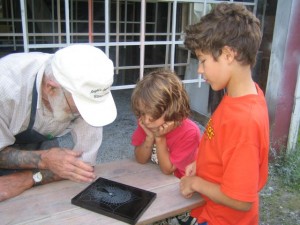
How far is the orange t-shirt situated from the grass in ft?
4.90

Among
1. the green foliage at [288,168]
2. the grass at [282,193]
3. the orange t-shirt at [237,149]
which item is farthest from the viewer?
the green foliage at [288,168]

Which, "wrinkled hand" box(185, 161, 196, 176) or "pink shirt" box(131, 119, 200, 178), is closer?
"wrinkled hand" box(185, 161, 196, 176)

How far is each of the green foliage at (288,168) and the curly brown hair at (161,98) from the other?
2039mm

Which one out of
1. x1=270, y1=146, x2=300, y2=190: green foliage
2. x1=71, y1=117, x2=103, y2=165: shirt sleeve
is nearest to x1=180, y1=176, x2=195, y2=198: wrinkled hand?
x1=71, y1=117, x2=103, y2=165: shirt sleeve

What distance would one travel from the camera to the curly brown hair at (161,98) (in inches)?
63.4

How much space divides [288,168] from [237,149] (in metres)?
2.40

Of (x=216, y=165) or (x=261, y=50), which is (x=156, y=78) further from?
(x=261, y=50)

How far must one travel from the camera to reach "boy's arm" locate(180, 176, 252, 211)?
51.4 inches

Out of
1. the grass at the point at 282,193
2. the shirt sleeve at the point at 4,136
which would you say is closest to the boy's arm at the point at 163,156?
the shirt sleeve at the point at 4,136

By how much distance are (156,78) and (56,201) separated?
2.48ft

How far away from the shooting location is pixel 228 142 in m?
1.28

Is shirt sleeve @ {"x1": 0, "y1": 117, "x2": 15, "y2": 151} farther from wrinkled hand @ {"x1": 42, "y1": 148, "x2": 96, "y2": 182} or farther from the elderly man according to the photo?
wrinkled hand @ {"x1": 42, "y1": 148, "x2": 96, "y2": 182}

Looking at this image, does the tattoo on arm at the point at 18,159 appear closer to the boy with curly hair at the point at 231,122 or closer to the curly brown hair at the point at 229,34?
the boy with curly hair at the point at 231,122

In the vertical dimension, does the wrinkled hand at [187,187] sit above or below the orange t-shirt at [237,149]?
below
